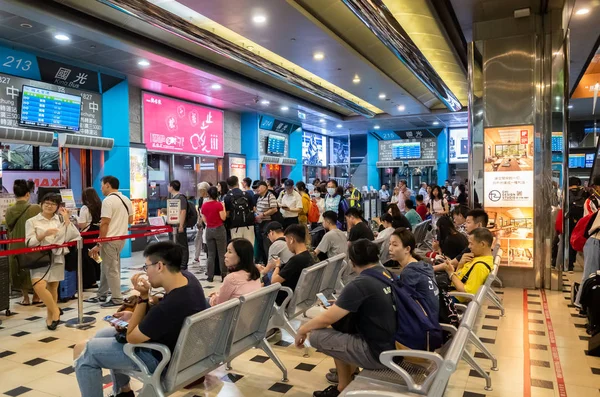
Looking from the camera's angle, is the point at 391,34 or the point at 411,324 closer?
the point at 411,324

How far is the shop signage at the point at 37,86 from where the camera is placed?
7.48m

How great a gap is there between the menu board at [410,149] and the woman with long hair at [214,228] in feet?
50.3

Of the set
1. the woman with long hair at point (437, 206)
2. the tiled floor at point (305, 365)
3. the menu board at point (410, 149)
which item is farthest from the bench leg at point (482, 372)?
the menu board at point (410, 149)

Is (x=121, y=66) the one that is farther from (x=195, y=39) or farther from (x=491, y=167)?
(x=491, y=167)

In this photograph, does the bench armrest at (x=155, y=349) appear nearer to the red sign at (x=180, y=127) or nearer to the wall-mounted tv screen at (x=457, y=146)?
the red sign at (x=180, y=127)

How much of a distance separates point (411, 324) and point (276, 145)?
43.7ft

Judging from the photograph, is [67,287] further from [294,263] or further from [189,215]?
[294,263]

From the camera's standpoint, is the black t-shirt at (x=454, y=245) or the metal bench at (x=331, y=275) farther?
the black t-shirt at (x=454, y=245)

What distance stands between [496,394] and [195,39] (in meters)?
6.08

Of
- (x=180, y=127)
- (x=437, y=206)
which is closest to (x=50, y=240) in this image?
(x=180, y=127)

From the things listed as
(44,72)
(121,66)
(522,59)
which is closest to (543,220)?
(522,59)

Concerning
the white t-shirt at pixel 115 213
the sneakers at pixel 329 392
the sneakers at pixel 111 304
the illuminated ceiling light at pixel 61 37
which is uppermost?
the illuminated ceiling light at pixel 61 37

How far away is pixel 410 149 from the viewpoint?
21.1 m

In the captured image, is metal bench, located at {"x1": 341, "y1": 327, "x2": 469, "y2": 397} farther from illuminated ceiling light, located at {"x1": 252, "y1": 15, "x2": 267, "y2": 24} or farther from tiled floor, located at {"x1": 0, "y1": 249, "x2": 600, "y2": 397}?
illuminated ceiling light, located at {"x1": 252, "y1": 15, "x2": 267, "y2": 24}
